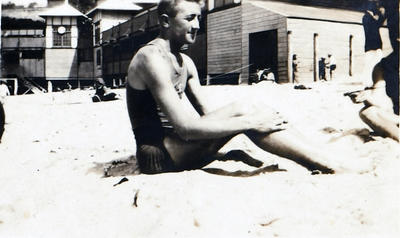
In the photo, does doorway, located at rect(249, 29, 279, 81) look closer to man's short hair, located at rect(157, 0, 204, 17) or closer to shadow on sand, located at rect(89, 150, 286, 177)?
shadow on sand, located at rect(89, 150, 286, 177)

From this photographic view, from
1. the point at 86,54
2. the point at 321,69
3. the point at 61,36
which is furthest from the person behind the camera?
the point at 86,54

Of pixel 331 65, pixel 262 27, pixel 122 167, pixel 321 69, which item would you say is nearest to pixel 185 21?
pixel 122 167

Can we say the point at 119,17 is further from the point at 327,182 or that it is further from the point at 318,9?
the point at 327,182

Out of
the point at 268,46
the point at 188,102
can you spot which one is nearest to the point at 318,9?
the point at 268,46

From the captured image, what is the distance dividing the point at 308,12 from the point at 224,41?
6.68ft

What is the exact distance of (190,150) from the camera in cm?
200

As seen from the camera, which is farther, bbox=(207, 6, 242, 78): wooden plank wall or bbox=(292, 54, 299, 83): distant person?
bbox=(207, 6, 242, 78): wooden plank wall

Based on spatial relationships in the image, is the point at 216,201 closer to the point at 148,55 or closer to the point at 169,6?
the point at 148,55

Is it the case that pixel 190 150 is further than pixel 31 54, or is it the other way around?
pixel 31 54

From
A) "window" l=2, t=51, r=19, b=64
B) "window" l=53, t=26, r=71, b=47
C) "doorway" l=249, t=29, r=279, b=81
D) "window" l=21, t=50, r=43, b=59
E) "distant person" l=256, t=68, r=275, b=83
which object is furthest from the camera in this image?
"window" l=21, t=50, r=43, b=59

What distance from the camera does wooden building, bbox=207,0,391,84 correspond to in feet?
24.2

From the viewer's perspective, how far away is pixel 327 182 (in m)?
1.77

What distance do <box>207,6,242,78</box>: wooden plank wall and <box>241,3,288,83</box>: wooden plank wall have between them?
0.49 feet

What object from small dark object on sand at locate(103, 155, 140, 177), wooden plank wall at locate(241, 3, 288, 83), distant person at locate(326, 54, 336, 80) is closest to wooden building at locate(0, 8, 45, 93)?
wooden plank wall at locate(241, 3, 288, 83)
